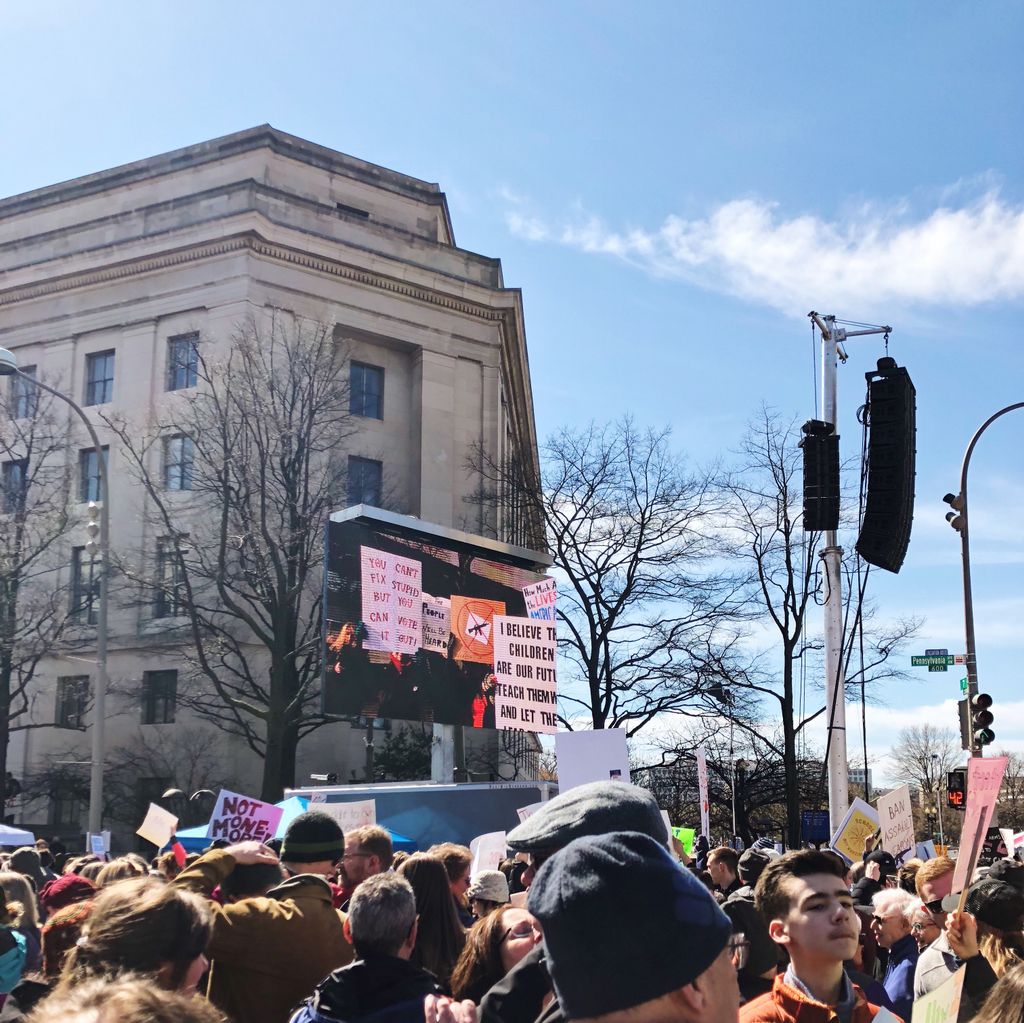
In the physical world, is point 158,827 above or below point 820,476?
below

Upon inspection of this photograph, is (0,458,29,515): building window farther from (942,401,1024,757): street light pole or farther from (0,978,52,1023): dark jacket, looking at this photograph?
(0,978,52,1023): dark jacket

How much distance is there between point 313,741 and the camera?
3706 centimetres

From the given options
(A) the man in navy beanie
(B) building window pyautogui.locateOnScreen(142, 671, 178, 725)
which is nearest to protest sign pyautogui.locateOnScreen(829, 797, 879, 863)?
(A) the man in navy beanie

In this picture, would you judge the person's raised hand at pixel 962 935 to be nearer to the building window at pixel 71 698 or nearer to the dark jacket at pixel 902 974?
the dark jacket at pixel 902 974

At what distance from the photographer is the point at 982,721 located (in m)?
17.8

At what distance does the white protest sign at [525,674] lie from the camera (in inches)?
632

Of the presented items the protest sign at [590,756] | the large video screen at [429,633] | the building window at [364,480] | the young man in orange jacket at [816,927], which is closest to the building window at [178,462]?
the building window at [364,480]

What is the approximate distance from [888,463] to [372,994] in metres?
10.9

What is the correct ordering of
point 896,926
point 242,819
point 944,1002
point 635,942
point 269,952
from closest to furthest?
point 635,942
point 944,1002
point 269,952
point 896,926
point 242,819

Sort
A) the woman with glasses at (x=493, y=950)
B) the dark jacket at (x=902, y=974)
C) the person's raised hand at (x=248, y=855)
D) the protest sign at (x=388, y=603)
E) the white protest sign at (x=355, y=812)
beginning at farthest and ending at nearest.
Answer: the protest sign at (x=388, y=603), the white protest sign at (x=355, y=812), the dark jacket at (x=902, y=974), the person's raised hand at (x=248, y=855), the woman with glasses at (x=493, y=950)

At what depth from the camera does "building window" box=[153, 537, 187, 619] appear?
3030cm

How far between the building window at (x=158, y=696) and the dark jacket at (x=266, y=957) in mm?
34245

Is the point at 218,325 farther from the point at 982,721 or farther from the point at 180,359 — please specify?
the point at 982,721

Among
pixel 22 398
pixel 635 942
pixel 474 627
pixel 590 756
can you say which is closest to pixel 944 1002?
pixel 635 942
